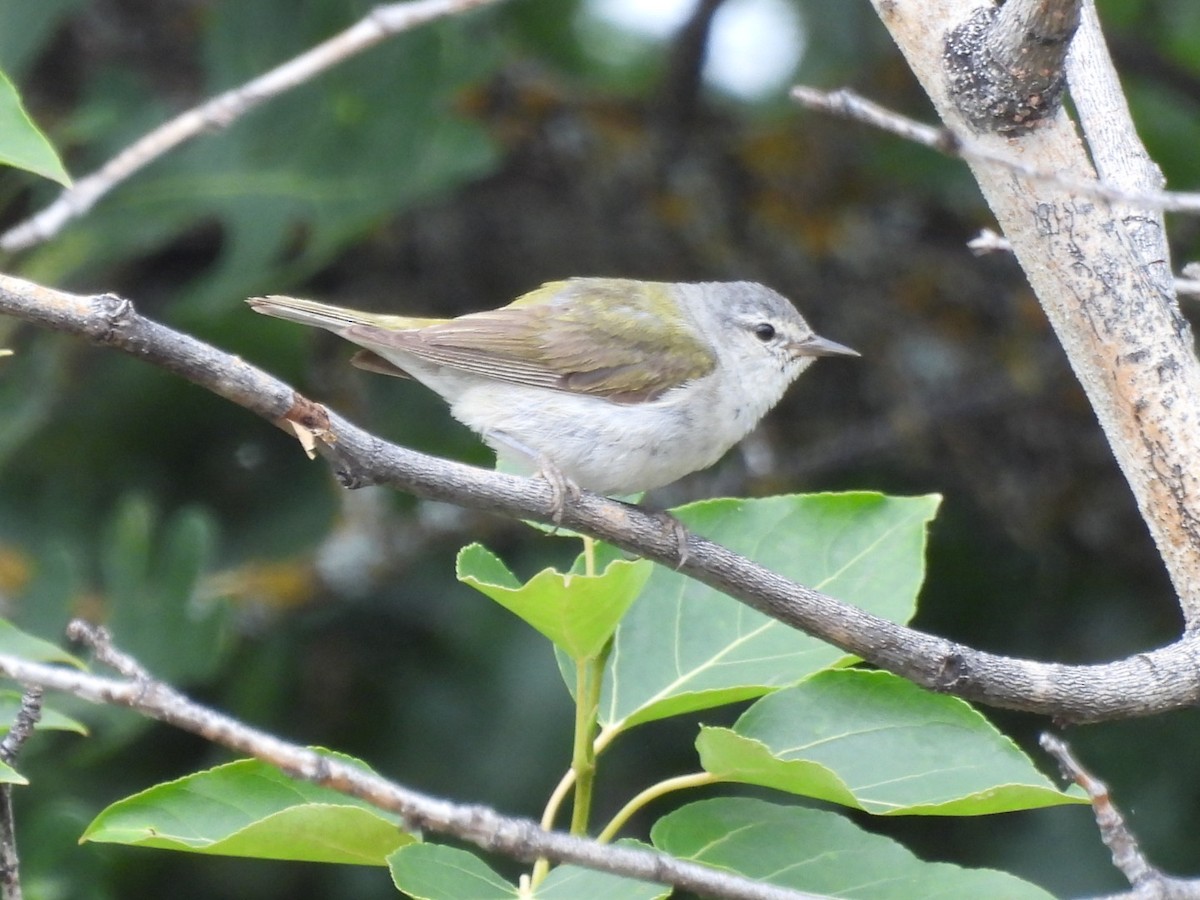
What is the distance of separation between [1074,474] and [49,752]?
3641mm

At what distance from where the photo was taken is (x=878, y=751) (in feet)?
7.10

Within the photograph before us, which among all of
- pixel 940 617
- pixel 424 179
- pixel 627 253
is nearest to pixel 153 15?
pixel 424 179

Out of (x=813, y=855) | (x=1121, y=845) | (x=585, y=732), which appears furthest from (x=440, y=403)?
(x=1121, y=845)

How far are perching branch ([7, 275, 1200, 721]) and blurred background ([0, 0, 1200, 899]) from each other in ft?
6.33

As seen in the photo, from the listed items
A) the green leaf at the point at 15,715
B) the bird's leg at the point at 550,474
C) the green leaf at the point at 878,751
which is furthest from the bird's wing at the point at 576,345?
the green leaf at the point at 878,751

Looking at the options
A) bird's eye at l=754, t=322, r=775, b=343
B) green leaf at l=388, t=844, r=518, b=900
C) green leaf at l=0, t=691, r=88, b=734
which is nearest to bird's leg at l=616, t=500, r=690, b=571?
green leaf at l=388, t=844, r=518, b=900

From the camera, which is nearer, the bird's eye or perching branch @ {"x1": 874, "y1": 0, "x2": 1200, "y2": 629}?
perching branch @ {"x1": 874, "y1": 0, "x2": 1200, "y2": 629}

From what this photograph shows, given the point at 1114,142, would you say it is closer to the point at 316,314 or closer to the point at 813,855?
the point at 813,855

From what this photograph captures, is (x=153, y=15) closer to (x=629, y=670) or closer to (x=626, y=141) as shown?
(x=626, y=141)

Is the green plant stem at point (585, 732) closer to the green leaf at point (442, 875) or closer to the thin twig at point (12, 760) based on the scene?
the green leaf at point (442, 875)

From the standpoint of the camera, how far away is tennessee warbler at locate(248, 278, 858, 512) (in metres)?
3.42

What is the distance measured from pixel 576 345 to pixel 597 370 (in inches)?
3.8

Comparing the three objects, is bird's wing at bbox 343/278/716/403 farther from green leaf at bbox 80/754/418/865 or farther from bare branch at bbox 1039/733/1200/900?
bare branch at bbox 1039/733/1200/900

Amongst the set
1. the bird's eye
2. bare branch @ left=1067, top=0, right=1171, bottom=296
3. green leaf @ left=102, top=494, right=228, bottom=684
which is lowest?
green leaf @ left=102, top=494, right=228, bottom=684
